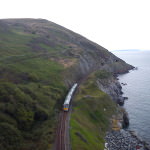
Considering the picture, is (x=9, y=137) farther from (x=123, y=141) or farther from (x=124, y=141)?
(x=124, y=141)

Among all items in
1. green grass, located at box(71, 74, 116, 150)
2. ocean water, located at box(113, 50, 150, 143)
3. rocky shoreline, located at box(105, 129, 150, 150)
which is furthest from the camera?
ocean water, located at box(113, 50, 150, 143)

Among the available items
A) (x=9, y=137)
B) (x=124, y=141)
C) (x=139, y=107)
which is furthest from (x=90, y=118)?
(x=139, y=107)

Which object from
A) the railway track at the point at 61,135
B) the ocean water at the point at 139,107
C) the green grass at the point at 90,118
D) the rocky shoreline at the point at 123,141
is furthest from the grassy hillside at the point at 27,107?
the ocean water at the point at 139,107

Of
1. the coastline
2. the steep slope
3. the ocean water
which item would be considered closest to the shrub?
the steep slope

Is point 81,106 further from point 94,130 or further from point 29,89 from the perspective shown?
point 29,89

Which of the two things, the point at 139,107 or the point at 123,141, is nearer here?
the point at 123,141

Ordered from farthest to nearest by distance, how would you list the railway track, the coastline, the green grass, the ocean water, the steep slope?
the ocean water < the coastline < the green grass < the railway track < the steep slope

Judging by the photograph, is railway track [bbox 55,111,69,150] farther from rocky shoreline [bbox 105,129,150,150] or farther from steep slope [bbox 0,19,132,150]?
rocky shoreline [bbox 105,129,150,150]

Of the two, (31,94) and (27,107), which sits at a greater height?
(31,94)
